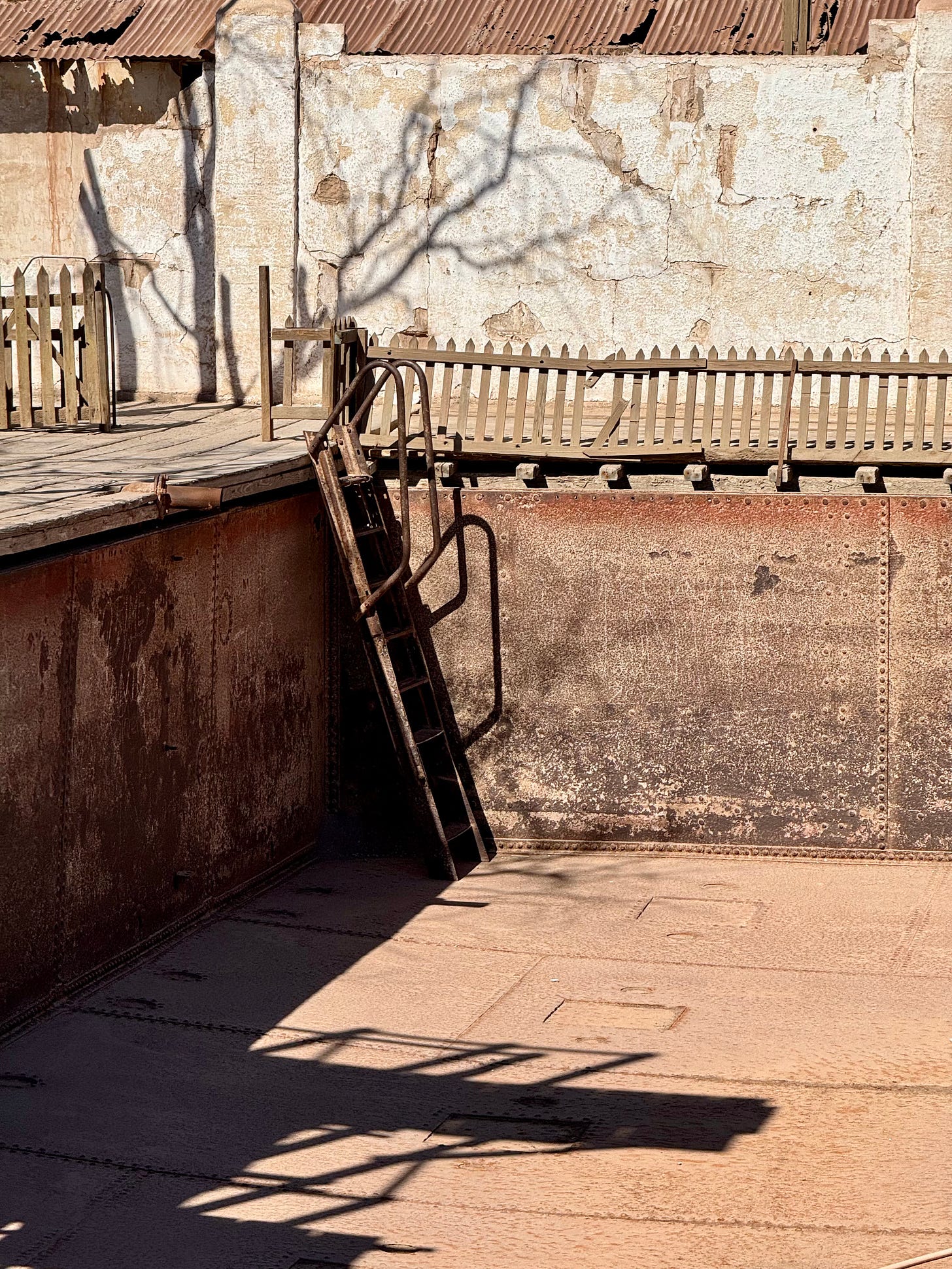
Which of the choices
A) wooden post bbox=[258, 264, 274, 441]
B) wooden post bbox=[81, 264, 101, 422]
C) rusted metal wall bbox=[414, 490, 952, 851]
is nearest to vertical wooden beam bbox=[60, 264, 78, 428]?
wooden post bbox=[81, 264, 101, 422]

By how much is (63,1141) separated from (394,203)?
909cm

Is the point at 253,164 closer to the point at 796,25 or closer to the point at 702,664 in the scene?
the point at 796,25

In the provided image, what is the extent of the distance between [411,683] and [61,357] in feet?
12.2

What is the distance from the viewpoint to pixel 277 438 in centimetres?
1165

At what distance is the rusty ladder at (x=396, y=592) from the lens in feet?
34.3

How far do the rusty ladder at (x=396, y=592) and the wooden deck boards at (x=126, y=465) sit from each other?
0.32 meters

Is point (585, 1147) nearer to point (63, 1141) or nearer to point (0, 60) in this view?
point (63, 1141)

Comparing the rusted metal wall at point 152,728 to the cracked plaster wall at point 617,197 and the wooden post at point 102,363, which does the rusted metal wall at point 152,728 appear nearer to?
the wooden post at point 102,363

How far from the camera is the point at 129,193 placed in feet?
47.1

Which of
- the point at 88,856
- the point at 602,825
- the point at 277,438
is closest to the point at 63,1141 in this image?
the point at 88,856

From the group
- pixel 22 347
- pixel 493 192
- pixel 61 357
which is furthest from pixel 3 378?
pixel 493 192

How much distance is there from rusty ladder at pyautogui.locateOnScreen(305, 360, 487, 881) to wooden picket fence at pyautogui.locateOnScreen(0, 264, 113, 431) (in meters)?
2.19

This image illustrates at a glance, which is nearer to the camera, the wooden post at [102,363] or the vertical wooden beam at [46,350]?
the vertical wooden beam at [46,350]

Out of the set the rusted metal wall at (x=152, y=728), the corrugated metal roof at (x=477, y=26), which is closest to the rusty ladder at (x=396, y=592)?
the rusted metal wall at (x=152, y=728)
